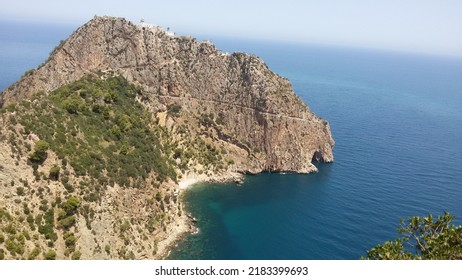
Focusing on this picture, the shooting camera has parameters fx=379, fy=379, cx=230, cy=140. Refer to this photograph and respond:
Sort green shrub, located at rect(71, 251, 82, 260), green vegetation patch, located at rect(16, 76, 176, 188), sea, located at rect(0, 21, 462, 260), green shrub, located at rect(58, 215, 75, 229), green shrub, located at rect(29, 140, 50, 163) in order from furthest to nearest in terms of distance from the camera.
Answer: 1. sea, located at rect(0, 21, 462, 260)
2. green vegetation patch, located at rect(16, 76, 176, 188)
3. green shrub, located at rect(29, 140, 50, 163)
4. green shrub, located at rect(58, 215, 75, 229)
5. green shrub, located at rect(71, 251, 82, 260)

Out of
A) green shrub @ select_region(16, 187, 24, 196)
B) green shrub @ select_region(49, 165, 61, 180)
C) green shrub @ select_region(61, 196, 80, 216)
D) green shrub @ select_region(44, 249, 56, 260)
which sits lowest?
green shrub @ select_region(44, 249, 56, 260)

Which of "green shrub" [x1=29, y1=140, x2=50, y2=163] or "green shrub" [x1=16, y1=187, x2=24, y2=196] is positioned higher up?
"green shrub" [x1=29, y1=140, x2=50, y2=163]

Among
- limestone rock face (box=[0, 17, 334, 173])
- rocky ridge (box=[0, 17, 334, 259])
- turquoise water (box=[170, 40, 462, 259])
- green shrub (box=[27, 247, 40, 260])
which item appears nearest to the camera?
A: green shrub (box=[27, 247, 40, 260])

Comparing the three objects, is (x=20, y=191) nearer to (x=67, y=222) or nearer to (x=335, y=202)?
(x=67, y=222)

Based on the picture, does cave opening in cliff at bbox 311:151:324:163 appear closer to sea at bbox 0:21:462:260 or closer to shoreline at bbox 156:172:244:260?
sea at bbox 0:21:462:260

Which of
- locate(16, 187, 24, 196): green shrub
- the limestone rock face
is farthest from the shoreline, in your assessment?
locate(16, 187, 24, 196): green shrub

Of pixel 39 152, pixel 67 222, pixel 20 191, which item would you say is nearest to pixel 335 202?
pixel 67 222

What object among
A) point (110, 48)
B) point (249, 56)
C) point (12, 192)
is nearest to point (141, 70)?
point (110, 48)
